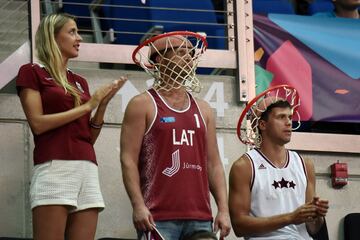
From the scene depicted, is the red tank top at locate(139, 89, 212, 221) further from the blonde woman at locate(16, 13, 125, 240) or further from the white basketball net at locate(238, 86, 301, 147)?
the white basketball net at locate(238, 86, 301, 147)

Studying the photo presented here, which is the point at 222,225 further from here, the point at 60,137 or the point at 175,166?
the point at 60,137

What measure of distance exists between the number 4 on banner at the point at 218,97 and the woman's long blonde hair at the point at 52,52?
192 cm

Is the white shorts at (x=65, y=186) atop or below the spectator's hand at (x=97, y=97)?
below

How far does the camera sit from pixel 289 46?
762cm

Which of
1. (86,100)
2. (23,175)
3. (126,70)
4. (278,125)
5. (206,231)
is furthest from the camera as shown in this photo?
(126,70)

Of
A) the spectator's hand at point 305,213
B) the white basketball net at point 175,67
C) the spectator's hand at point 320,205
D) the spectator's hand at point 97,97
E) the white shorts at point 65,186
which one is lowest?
the spectator's hand at point 305,213

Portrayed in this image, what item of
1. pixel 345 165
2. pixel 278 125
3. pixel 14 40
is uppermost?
pixel 14 40

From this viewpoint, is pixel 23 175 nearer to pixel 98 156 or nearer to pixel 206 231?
pixel 98 156

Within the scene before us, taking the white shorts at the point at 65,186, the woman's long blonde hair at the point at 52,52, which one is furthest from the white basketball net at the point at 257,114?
the white shorts at the point at 65,186

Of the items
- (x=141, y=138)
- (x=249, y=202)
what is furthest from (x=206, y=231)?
(x=249, y=202)

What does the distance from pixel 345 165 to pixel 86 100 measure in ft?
9.03

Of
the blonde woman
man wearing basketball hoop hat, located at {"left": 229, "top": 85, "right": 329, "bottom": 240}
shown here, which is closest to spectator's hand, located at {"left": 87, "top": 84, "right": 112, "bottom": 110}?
the blonde woman

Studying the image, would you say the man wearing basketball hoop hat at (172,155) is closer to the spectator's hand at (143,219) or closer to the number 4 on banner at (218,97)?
the spectator's hand at (143,219)

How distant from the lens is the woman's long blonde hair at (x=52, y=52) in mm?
5367
